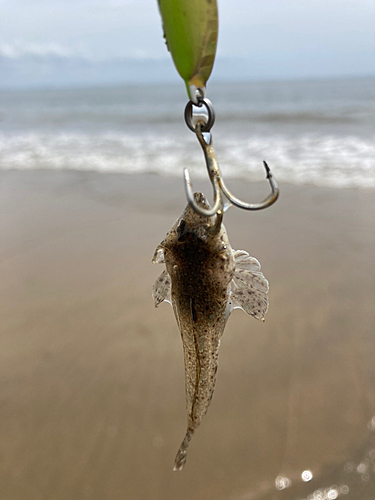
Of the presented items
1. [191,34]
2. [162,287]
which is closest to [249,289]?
[162,287]

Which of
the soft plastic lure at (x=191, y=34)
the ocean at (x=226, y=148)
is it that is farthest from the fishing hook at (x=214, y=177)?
the ocean at (x=226, y=148)

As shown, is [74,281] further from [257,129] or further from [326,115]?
[326,115]

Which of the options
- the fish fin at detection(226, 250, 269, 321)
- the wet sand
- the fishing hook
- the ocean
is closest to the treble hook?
the fishing hook

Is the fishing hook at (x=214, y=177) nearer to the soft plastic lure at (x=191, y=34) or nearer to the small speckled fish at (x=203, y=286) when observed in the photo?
the soft plastic lure at (x=191, y=34)

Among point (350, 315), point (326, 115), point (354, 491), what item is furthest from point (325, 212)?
point (326, 115)

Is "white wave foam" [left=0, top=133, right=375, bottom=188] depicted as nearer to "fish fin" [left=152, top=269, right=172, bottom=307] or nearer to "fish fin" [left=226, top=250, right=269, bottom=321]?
"fish fin" [left=226, top=250, right=269, bottom=321]

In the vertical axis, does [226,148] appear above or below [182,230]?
below

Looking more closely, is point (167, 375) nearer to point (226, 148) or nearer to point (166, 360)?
point (166, 360)
